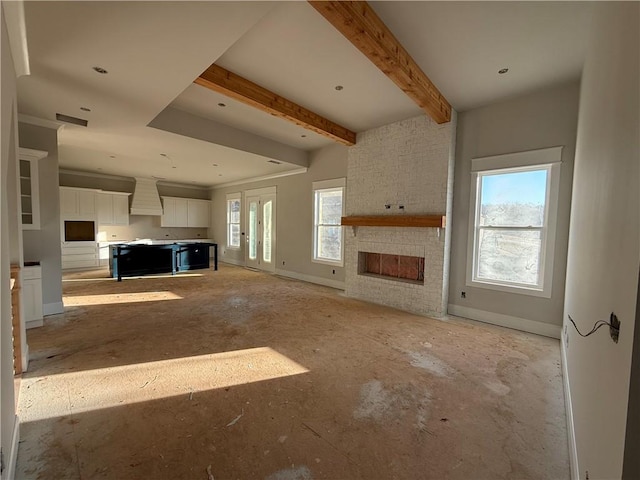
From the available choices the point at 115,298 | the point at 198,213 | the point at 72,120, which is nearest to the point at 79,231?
the point at 198,213

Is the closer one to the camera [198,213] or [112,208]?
[112,208]

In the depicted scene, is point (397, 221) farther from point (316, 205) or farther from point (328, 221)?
point (316, 205)

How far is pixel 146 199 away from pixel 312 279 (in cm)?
619

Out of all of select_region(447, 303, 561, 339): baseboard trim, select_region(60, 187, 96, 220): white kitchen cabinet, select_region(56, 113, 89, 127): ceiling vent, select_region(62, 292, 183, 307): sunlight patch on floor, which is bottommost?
select_region(62, 292, 183, 307): sunlight patch on floor

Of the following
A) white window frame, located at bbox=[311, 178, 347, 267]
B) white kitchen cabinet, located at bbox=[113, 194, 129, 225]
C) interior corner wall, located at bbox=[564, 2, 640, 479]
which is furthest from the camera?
white kitchen cabinet, located at bbox=[113, 194, 129, 225]

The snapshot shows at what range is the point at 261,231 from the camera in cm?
802

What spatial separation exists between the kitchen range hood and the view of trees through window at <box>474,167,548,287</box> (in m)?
9.13

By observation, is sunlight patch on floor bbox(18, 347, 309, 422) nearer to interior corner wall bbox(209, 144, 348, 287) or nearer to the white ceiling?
the white ceiling

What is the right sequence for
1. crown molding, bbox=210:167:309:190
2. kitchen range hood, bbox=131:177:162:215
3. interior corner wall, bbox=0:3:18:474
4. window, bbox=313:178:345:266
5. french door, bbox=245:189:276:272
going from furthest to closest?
kitchen range hood, bbox=131:177:162:215, french door, bbox=245:189:276:272, crown molding, bbox=210:167:309:190, window, bbox=313:178:345:266, interior corner wall, bbox=0:3:18:474

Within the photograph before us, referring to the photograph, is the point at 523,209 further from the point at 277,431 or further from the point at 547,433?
the point at 277,431

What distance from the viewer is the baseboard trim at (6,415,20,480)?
1410 mm

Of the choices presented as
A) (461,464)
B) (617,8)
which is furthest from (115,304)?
(617,8)

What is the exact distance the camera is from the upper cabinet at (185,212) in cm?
935

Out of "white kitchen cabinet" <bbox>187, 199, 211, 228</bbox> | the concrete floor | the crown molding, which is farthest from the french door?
the concrete floor
